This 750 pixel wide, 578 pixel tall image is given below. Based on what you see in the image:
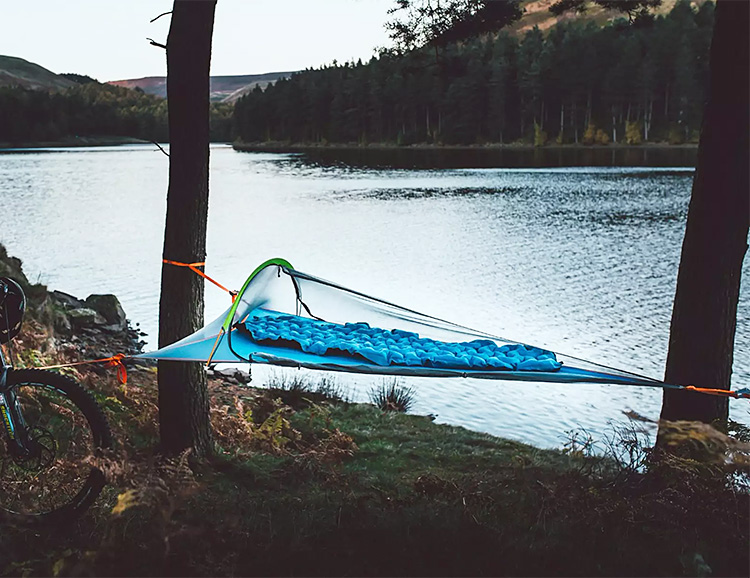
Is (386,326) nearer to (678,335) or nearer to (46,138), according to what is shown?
(678,335)

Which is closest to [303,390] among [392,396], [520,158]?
[392,396]

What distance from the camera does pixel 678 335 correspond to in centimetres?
312

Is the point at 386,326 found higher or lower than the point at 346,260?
higher

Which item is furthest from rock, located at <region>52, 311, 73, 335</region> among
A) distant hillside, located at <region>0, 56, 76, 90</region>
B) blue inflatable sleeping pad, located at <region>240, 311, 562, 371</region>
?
distant hillside, located at <region>0, 56, 76, 90</region>

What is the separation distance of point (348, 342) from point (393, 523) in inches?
38.1

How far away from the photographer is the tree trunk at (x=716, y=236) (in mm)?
2893

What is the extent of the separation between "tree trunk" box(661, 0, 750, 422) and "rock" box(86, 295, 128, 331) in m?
6.34

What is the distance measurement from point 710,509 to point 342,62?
57.8 metres

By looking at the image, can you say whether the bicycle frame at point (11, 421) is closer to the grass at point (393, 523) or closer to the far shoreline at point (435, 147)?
the grass at point (393, 523)

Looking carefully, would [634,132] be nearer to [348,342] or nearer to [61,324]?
[61,324]

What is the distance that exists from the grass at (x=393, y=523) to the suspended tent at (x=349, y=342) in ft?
1.43

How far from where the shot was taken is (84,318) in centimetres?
779

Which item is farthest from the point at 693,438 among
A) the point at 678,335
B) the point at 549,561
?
the point at 549,561

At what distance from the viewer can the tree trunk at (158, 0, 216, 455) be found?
10.8ft
